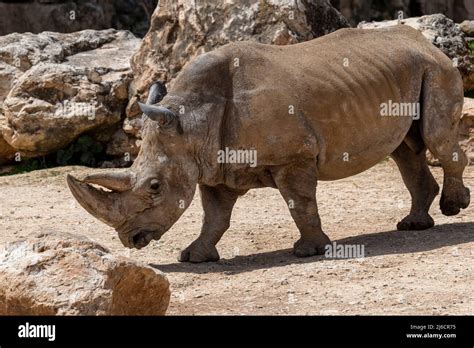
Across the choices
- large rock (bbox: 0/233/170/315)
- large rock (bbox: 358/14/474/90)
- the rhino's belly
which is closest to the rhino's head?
the rhino's belly

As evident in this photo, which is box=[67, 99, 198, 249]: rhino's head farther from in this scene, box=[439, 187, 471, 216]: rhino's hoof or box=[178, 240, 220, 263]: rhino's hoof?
box=[439, 187, 471, 216]: rhino's hoof

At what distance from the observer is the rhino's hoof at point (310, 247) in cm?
1179

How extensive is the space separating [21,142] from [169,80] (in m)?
2.45

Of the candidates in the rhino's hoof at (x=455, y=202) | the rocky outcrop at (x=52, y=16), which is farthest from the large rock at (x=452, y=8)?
the rhino's hoof at (x=455, y=202)

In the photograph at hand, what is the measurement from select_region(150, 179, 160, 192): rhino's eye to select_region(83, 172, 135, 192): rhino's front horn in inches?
7.6

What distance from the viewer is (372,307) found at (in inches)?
364

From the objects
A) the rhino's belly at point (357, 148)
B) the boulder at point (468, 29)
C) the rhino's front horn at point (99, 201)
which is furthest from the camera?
the boulder at point (468, 29)

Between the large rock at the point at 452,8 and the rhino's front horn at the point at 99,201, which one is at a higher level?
the large rock at the point at 452,8

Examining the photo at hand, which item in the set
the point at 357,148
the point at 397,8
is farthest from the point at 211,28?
the point at 397,8

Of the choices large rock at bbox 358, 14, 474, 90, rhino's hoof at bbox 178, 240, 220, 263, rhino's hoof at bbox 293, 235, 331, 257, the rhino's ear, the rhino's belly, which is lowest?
rhino's hoof at bbox 178, 240, 220, 263

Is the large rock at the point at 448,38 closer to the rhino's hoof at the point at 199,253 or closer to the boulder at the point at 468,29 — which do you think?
the boulder at the point at 468,29

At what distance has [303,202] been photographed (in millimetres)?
11836

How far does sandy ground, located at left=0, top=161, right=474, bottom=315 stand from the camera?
9.65 metres

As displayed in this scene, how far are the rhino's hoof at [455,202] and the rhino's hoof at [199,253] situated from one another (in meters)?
2.72
